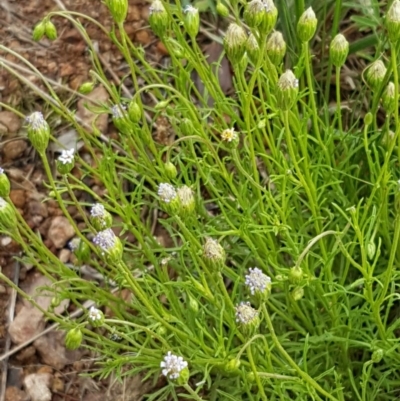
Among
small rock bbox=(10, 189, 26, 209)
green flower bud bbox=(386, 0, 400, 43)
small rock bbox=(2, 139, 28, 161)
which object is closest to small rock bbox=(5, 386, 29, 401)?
small rock bbox=(10, 189, 26, 209)

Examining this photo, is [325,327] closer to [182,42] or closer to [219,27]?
[182,42]

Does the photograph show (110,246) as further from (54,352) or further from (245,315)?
(54,352)

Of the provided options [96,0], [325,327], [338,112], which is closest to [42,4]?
[96,0]

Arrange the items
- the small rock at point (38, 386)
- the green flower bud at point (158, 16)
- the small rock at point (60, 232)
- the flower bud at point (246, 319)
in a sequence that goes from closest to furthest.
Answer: the flower bud at point (246, 319)
the green flower bud at point (158, 16)
the small rock at point (38, 386)
the small rock at point (60, 232)

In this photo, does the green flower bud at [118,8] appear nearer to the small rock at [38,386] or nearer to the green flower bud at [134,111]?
the green flower bud at [134,111]

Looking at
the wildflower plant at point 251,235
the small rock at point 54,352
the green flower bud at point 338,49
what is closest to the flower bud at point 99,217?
the wildflower plant at point 251,235

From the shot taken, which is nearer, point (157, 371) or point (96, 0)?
point (157, 371)
